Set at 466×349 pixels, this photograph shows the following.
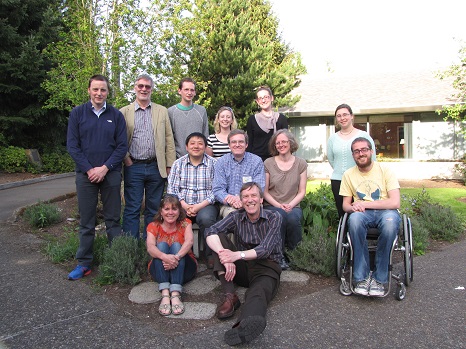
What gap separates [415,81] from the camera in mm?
16062

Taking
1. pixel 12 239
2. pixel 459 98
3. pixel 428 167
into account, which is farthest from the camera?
pixel 428 167

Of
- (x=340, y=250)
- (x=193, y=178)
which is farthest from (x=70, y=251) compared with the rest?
(x=340, y=250)

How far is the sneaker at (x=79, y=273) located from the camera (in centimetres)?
388

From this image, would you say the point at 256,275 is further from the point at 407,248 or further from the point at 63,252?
the point at 63,252

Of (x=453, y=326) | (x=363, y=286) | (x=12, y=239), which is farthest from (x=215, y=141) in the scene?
(x=12, y=239)

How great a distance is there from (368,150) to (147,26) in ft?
19.1

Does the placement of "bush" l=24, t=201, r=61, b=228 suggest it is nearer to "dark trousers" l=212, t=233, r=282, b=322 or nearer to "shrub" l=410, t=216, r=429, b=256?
"dark trousers" l=212, t=233, r=282, b=322

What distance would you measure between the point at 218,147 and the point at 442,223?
11.6ft

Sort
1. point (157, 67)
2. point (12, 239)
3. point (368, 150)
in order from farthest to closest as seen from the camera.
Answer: point (157, 67)
point (12, 239)
point (368, 150)

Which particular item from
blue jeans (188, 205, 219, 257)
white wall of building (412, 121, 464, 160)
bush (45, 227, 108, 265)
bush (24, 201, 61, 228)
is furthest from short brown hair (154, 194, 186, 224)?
white wall of building (412, 121, 464, 160)

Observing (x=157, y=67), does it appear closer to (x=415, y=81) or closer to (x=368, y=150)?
(x=368, y=150)

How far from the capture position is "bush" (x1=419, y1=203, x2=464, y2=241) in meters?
5.63

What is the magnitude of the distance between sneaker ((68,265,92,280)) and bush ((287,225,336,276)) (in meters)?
2.07

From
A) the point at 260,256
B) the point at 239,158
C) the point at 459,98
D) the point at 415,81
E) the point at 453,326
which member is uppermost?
the point at 415,81
